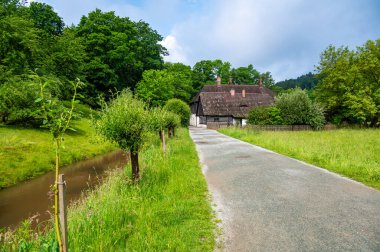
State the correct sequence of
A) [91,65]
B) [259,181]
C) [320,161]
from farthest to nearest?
[91,65] → [320,161] → [259,181]

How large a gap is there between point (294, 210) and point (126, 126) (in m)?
4.99

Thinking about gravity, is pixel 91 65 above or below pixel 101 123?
above

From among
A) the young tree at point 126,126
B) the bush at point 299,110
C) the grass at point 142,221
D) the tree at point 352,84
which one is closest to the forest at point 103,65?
the tree at point 352,84

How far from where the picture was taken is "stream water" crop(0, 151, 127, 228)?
24.4ft

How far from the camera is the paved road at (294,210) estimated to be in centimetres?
423

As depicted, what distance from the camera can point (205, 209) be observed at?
18.7 ft

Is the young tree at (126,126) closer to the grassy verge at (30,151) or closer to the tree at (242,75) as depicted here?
the grassy verge at (30,151)

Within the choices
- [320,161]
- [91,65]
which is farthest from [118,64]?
[320,161]

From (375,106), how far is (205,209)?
39052mm

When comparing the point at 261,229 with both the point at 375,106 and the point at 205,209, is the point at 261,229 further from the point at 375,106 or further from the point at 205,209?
the point at 375,106

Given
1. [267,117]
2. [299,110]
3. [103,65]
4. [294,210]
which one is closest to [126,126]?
[294,210]

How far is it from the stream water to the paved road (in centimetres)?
411

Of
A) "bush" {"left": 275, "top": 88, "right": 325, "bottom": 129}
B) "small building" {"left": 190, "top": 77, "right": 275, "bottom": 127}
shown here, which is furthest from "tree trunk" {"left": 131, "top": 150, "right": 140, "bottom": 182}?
"small building" {"left": 190, "top": 77, "right": 275, "bottom": 127}

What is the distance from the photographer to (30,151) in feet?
46.3
